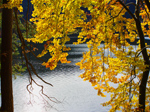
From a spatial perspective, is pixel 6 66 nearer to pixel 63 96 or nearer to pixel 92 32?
pixel 92 32

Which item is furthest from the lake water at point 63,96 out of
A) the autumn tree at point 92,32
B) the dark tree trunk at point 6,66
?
the dark tree trunk at point 6,66

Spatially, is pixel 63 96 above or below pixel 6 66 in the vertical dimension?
below

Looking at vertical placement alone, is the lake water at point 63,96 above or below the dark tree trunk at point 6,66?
below

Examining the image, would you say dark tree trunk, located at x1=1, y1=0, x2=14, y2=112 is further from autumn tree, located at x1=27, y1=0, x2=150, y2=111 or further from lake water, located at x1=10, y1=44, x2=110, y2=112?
lake water, located at x1=10, y1=44, x2=110, y2=112

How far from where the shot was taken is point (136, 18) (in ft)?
16.6

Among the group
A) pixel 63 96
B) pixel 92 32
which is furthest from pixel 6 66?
pixel 63 96

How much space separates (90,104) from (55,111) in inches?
101

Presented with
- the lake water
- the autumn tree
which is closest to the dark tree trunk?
the autumn tree

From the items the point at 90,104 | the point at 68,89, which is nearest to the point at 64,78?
the point at 68,89

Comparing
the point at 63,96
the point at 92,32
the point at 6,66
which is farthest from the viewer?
the point at 63,96

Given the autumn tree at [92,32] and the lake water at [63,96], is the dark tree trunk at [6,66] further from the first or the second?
the lake water at [63,96]

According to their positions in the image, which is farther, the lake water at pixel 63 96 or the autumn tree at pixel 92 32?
the lake water at pixel 63 96

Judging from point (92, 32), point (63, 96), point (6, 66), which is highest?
point (92, 32)

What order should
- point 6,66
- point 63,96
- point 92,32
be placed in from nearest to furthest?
point 6,66 < point 92,32 < point 63,96
